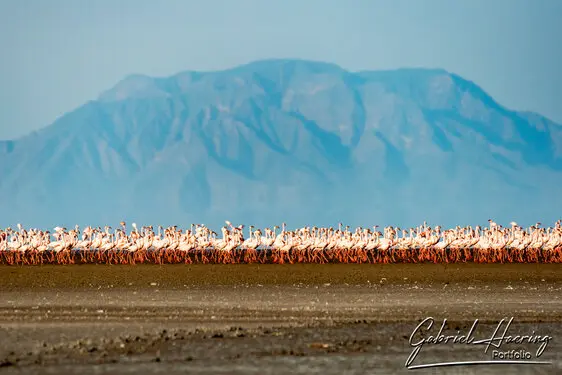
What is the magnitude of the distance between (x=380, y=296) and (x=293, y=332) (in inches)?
309

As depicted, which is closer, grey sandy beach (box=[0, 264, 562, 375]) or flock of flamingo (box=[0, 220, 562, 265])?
grey sandy beach (box=[0, 264, 562, 375])

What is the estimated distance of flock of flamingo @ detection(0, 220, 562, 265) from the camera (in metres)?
47.4

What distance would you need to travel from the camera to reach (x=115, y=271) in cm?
3956

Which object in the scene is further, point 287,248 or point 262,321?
point 287,248

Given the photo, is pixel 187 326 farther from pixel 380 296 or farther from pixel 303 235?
pixel 303 235

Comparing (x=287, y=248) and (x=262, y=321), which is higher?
(x=262, y=321)

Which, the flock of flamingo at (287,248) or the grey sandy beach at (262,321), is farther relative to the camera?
the flock of flamingo at (287,248)

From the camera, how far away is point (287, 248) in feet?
154

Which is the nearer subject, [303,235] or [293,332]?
[293,332]

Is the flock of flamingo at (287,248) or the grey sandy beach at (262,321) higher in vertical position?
the grey sandy beach at (262,321)

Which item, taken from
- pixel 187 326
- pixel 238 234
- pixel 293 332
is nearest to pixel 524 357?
pixel 293 332

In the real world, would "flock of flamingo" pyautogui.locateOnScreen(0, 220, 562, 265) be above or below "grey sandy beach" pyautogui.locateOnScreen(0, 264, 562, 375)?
below

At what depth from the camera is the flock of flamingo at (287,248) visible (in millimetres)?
47375

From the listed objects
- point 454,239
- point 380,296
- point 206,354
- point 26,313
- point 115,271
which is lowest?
point 454,239
